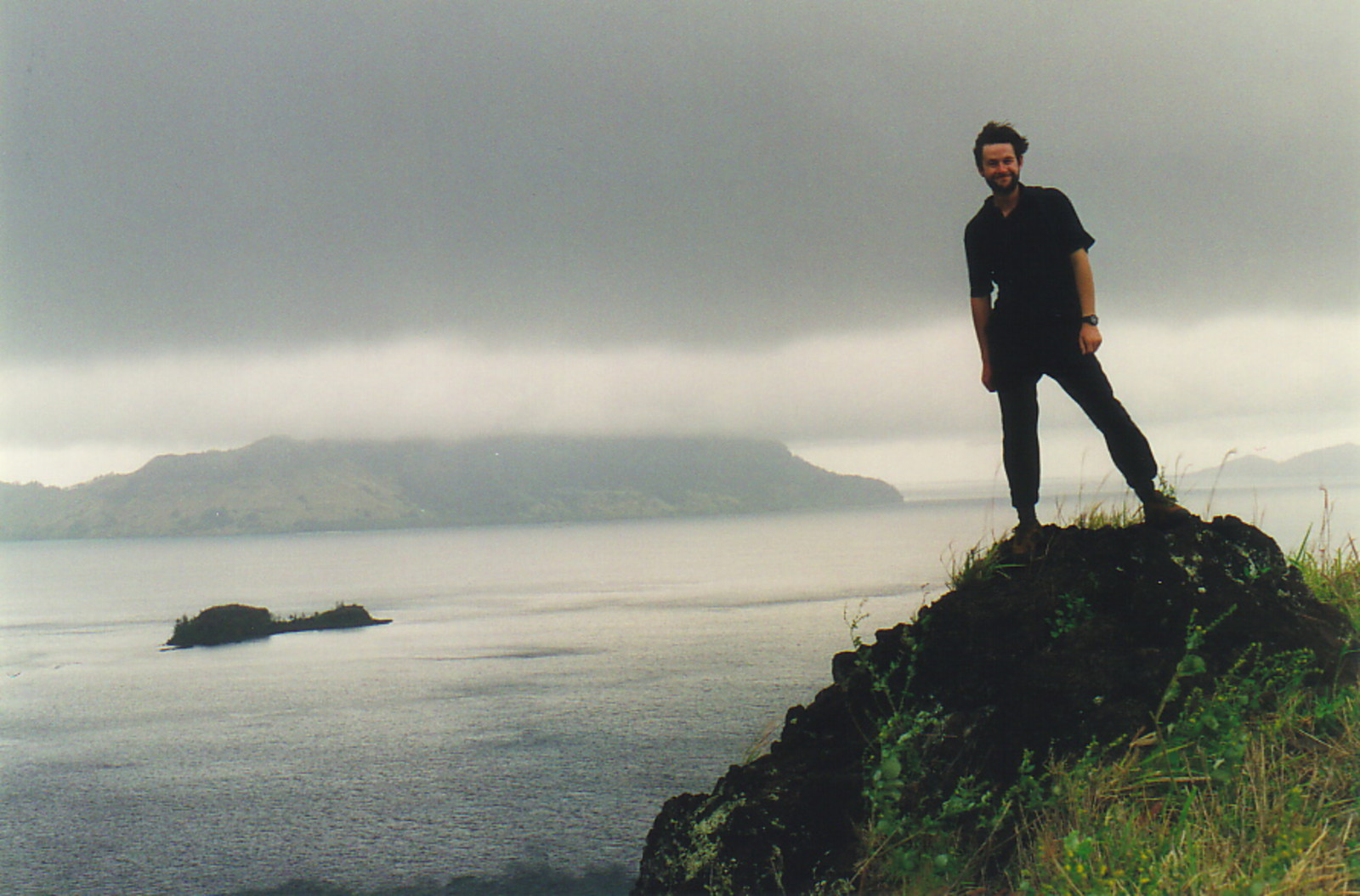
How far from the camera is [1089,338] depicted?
624 centimetres

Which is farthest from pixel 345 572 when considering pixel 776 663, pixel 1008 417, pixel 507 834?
pixel 1008 417

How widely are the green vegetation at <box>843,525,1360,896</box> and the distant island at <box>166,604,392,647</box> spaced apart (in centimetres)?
8027

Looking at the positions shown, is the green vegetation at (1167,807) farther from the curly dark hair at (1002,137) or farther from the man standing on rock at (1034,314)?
the curly dark hair at (1002,137)

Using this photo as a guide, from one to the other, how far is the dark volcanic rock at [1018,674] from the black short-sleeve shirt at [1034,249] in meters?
1.71

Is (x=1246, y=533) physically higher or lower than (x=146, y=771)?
higher

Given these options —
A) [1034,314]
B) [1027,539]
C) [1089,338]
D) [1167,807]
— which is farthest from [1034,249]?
[1167,807]

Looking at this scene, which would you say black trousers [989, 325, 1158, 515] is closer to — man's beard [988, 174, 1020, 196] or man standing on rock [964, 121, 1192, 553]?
man standing on rock [964, 121, 1192, 553]

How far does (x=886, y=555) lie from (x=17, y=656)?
4894 inches

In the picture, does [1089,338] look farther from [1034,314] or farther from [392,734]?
[392,734]

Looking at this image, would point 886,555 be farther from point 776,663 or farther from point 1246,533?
point 1246,533

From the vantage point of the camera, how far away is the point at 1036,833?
516 cm

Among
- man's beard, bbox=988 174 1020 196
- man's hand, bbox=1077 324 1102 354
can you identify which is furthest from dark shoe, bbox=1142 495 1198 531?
man's beard, bbox=988 174 1020 196

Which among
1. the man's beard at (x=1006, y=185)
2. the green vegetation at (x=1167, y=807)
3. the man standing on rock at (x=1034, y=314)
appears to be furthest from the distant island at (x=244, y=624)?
the man's beard at (x=1006, y=185)

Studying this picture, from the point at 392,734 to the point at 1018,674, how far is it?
4074 centimetres
